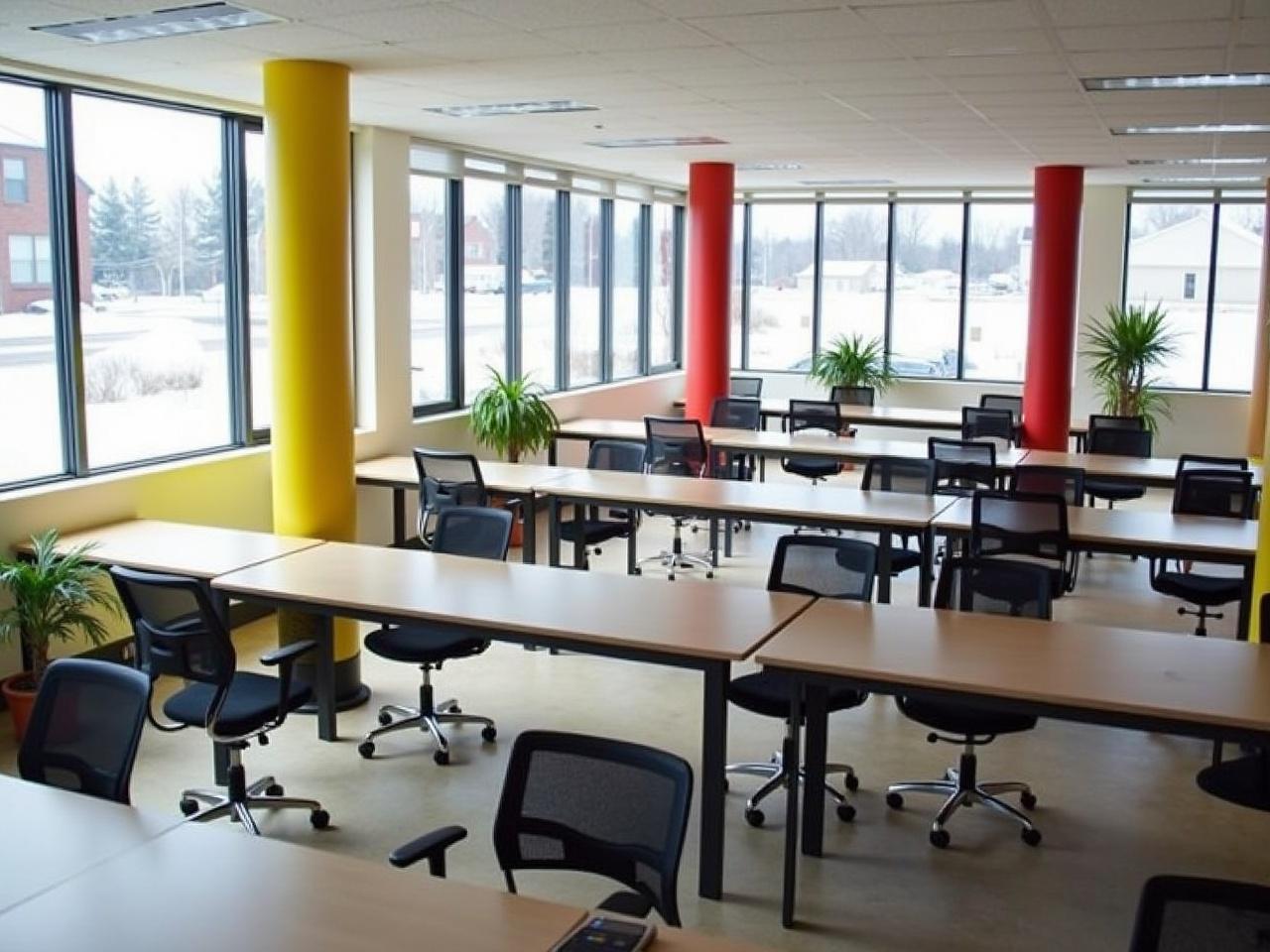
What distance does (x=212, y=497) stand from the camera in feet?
22.9

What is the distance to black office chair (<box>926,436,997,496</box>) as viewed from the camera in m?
8.03

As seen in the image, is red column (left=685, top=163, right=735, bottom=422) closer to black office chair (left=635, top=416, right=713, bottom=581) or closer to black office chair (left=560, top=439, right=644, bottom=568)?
black office chair (left=635, top=416, right=713, bottom=581)

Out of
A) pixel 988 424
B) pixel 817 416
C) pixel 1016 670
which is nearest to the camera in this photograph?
pixel 1016 670

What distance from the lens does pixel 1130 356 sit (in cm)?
1167

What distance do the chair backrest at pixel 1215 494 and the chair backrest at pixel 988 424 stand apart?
2.87 metres

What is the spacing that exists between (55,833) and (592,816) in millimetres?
1225

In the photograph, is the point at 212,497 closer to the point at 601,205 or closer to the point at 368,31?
the point at 368,31

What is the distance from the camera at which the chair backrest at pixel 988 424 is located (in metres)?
9.95

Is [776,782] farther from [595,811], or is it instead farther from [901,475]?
[901,475]

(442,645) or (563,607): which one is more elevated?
(563,607)

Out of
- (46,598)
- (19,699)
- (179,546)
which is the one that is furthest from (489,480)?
(19,699)

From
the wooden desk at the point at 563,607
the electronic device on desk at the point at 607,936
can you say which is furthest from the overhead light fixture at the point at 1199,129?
the electronic device on desk at the point at 607,936

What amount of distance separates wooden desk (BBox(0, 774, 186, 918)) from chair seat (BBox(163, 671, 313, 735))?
3.93 feet

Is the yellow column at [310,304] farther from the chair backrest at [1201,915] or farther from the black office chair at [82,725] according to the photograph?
the chair backrest at [1201,915]
